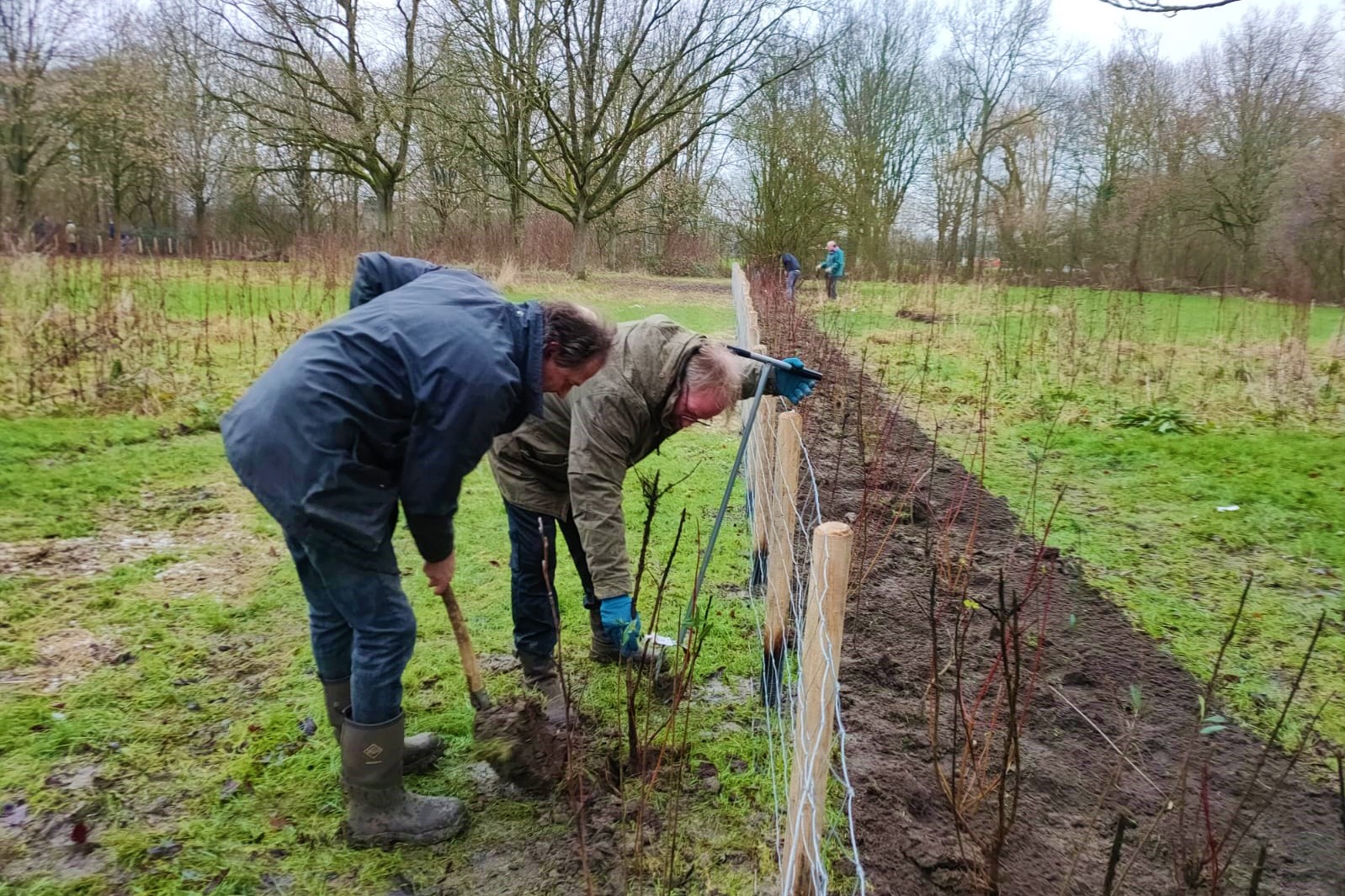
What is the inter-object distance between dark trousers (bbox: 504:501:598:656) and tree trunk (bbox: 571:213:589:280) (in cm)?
1898

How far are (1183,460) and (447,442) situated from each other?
21.3 ft

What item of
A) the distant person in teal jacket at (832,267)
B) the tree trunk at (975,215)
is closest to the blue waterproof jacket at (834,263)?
the distant person in teal jacket at (832,267)

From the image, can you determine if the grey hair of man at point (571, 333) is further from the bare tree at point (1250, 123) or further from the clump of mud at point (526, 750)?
the bare tree at point (1250, 123)

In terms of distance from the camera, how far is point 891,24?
27453mm

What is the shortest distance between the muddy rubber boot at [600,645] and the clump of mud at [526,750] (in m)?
0.66

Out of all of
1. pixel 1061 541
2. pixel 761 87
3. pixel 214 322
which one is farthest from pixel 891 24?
pixel 1061 541

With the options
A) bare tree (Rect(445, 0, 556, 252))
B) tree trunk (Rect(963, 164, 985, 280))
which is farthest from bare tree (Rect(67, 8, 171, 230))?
tree trunk (Rect(963, 164, 985, 280))

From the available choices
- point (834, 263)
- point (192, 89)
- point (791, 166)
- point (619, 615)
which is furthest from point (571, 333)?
point (192, 89)

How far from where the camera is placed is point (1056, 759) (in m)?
2.77

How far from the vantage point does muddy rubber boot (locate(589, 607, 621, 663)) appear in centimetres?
338

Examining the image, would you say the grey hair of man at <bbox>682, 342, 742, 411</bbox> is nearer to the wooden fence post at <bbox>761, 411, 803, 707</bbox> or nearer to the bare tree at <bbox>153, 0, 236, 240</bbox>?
the wooden fence post at <bbox>761, 411, 803, 707</bbox>

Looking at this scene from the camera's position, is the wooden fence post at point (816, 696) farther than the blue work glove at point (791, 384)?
No

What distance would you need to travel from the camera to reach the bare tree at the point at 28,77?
16516 mm

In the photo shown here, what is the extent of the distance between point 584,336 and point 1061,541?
12.6 ft
